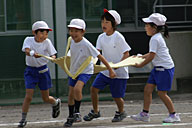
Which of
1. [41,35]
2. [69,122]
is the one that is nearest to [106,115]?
[69,122]

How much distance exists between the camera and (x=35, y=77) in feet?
30.1

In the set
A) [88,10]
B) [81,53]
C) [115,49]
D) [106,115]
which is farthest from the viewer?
[88,10]

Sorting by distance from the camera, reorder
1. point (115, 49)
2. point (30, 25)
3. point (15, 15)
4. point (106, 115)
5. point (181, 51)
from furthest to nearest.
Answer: point (181, 51), point (15, 15), point (30, 25), point (106, 115), point (115, 49)

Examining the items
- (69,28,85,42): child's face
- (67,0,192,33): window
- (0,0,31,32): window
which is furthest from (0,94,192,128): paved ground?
(67,0,192,33): window

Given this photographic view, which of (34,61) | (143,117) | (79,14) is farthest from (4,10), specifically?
(143,117)

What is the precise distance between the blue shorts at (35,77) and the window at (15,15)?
3.65 meters

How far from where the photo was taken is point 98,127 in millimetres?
8539

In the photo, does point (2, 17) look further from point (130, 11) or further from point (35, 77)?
point (35, 77)

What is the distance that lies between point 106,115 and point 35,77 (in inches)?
67.7

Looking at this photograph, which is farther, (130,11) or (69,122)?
(130,11)

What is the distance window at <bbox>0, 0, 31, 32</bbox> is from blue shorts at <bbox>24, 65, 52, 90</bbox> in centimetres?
365

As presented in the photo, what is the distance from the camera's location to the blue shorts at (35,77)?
9.12 meters

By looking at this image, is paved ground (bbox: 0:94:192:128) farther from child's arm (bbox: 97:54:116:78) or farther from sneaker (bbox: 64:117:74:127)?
child's arm (bbox: 97:54:116:78)

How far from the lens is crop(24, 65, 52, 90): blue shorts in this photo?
9.12 m
